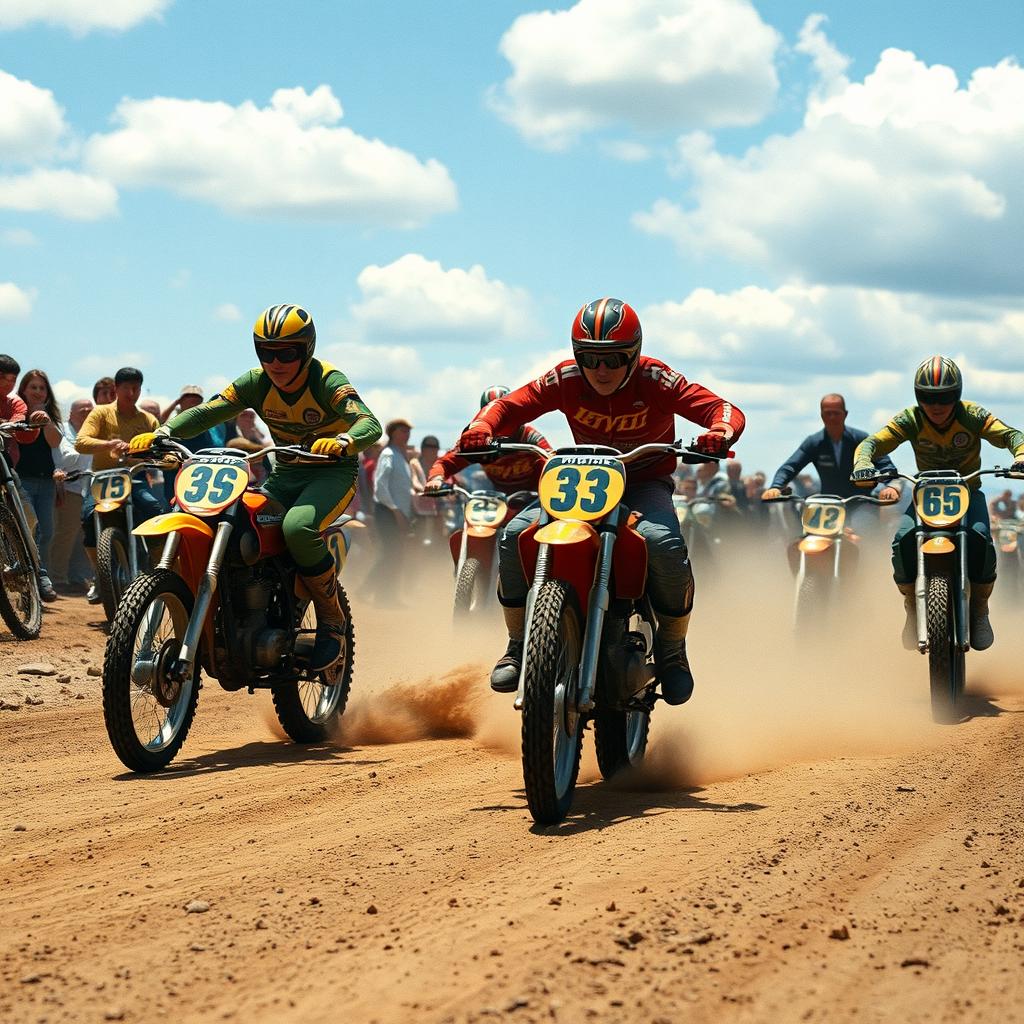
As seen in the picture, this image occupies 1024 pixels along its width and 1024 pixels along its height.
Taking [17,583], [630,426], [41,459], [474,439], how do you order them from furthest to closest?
[41,459], [17,583], [630,426], [474,439]

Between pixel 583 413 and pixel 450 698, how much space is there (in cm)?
252

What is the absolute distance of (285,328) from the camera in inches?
328

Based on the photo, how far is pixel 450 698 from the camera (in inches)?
359

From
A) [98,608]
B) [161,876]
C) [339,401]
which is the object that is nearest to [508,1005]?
[161,876]

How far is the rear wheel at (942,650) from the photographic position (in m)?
10.0

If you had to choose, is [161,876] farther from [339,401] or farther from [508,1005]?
[339,401]

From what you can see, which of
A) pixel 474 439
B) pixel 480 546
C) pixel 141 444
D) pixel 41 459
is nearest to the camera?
pixel 474 439

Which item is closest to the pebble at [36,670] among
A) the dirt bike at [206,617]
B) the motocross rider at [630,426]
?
the dirt bike at [206,617]

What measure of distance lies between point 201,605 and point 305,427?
1.63 m

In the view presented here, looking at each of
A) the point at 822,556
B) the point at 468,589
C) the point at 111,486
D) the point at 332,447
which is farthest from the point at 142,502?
the point at 822,556

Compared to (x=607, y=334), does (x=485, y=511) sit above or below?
below

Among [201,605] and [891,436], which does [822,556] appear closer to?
[891,436]

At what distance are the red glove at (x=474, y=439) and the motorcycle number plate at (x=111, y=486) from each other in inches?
250

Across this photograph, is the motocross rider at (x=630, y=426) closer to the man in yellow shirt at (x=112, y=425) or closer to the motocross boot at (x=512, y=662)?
the motocross boot at (x=512, y=662)
